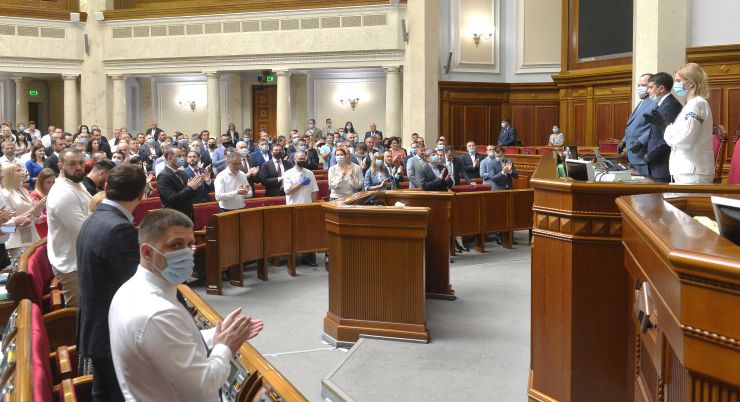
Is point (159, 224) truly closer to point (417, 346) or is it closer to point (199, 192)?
point (417, 346)

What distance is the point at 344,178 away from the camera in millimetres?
9312

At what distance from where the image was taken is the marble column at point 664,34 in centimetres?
1218

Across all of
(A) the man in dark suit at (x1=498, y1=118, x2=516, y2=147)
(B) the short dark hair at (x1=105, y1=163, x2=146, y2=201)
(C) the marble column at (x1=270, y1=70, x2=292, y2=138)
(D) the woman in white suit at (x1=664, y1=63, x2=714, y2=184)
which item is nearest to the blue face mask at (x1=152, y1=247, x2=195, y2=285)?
(B) the short dark hair at (x1=105, y1=163, x2=146, y2=201)

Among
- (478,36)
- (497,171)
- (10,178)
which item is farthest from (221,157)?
(478,36)

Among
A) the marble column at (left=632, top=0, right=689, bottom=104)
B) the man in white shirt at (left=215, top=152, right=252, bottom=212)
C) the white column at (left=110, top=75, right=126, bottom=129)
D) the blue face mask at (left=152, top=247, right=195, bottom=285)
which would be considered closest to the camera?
the blue face mask at (left=152, top=247, right=195, bottom=285)

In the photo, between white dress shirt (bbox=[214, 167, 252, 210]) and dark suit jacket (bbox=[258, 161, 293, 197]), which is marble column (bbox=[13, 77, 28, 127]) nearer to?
dark suit jacket (bbox=[258, 161, 293, 197])

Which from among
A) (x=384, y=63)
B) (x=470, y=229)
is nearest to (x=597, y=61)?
(x=384, y=63)

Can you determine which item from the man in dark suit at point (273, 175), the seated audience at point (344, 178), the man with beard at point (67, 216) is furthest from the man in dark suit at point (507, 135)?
the man with beard at point (67, 216)

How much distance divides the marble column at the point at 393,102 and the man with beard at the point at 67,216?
15.2 m

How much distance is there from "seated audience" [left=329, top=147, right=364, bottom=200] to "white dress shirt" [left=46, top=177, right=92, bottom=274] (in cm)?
471

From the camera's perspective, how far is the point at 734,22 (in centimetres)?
1166

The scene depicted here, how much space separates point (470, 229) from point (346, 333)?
500 cm

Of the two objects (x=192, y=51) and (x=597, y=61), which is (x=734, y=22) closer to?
Result: (x=597, y=61)

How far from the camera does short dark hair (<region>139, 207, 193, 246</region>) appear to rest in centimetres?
248
